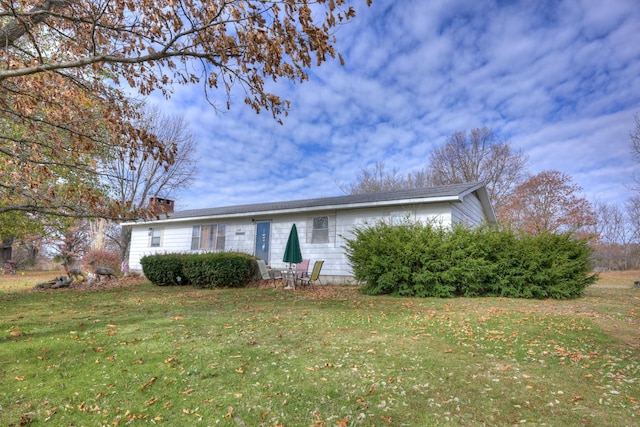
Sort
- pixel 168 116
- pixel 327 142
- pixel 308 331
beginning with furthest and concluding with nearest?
pixel 327 142 → pixel 168 116 → pixel 308 331

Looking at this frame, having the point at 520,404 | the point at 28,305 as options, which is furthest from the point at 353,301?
the point at 28,305

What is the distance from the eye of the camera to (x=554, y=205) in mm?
24516

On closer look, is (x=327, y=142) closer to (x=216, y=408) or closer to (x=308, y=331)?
(x=308, y=331)

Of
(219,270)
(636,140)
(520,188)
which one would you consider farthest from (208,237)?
(520,188)

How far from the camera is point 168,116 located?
2072 cm

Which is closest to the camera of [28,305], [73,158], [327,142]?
[73,158]

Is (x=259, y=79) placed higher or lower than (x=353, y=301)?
higher

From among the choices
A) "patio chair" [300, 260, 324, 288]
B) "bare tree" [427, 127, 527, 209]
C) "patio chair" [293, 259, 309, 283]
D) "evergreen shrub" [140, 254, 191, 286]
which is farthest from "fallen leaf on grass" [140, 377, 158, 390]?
"bare tree" [427, 127, 527, 209]

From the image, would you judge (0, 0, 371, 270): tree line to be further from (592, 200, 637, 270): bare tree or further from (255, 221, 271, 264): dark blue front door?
(592, 200, 637, 270): bare tree

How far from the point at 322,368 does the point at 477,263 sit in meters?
6.37

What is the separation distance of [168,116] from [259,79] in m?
19.5

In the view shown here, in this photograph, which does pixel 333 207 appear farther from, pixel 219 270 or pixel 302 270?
pixel 219 270

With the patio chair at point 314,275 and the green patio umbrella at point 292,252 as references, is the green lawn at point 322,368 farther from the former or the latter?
the patio chair at point 314,275

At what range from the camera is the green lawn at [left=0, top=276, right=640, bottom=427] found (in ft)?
8.57
